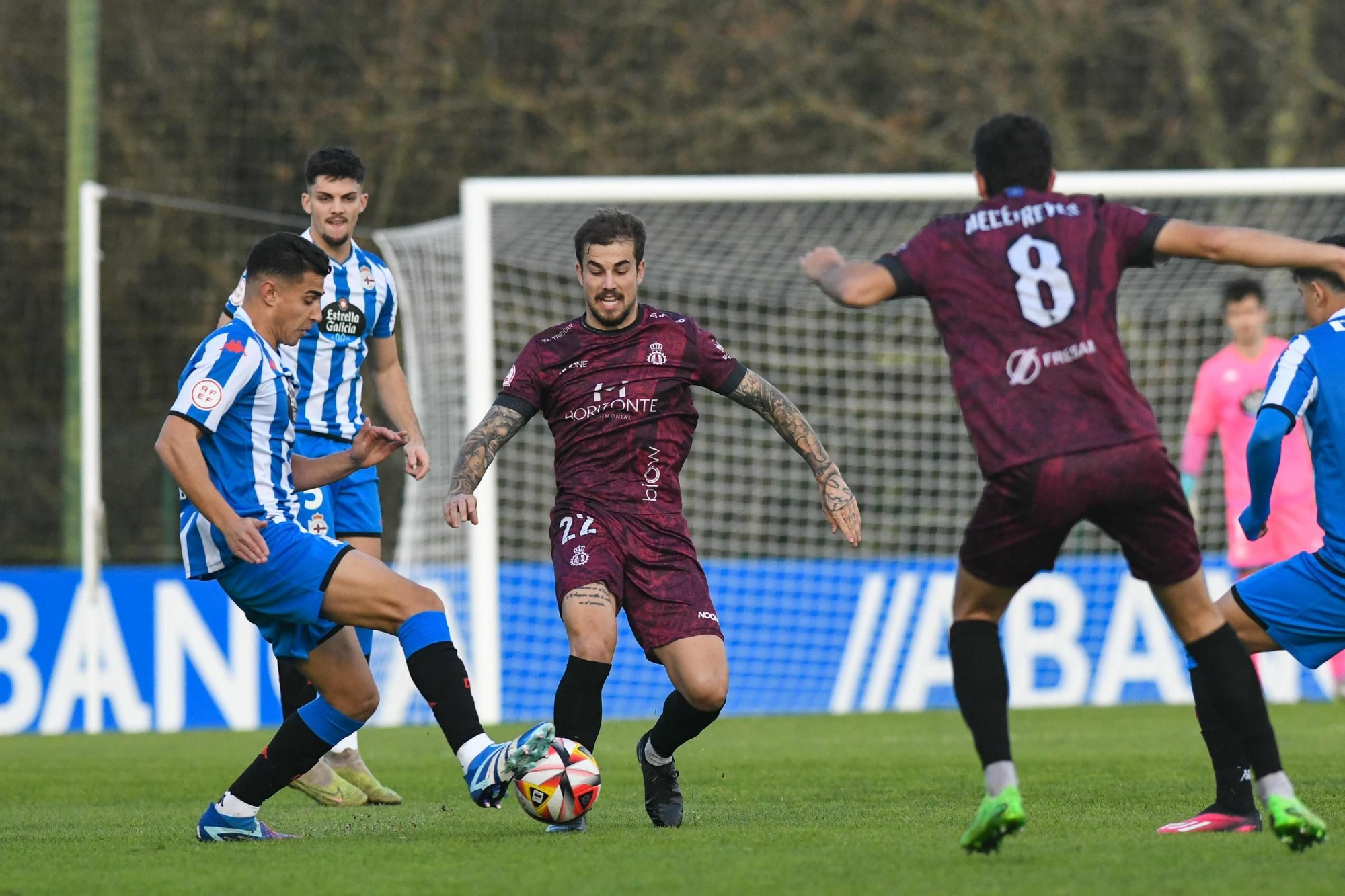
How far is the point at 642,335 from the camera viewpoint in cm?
629

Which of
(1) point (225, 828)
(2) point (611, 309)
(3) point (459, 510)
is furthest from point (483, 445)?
(1) point (225, 828)

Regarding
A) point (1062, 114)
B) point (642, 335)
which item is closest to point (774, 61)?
point (1062, 114)

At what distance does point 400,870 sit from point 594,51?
15542 mm

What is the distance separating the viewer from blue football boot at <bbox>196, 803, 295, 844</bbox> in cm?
586

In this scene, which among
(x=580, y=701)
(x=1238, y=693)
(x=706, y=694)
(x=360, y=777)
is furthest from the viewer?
(x=360, y=777)

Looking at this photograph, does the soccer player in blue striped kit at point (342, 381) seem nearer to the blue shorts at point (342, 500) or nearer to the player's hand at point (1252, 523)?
the blue shorts at point (342, 500)

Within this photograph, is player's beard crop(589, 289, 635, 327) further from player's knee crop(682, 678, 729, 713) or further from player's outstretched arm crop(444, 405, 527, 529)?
player's knee crop(682, 678, 729, 713)

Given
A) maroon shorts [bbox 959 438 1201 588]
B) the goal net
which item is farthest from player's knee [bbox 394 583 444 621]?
the goal net

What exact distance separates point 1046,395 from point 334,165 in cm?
361

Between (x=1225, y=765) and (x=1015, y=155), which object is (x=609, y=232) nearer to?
(x=1015, y=155)

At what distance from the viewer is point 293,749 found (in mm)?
5836

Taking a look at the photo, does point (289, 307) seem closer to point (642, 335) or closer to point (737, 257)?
point (642, 335)

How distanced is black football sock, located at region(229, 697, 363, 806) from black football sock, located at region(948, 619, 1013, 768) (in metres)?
2.01

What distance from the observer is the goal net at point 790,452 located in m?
12.1
